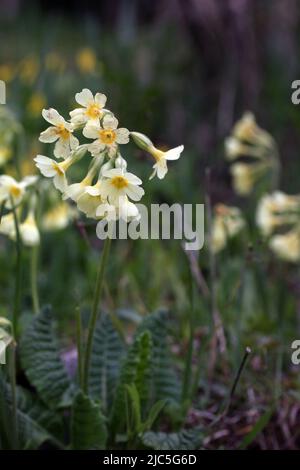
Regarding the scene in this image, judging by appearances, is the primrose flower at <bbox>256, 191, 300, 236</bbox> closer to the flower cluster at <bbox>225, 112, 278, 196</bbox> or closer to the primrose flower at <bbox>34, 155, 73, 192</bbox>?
the flower cluster at <bbox>225, 112, 278, 196</bbox>

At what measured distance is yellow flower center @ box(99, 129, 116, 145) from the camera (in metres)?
1.26

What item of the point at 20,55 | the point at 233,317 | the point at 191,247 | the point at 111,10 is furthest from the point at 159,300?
the point at 111,10

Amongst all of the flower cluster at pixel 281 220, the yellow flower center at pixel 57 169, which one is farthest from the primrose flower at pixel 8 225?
the flower cluster at pixel 281 220

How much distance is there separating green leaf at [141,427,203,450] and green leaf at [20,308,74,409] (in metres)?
0.21

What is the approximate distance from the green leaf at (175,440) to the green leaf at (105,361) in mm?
223

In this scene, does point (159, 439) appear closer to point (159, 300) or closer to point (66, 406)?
point (66, 406)

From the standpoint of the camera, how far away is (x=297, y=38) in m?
4.29

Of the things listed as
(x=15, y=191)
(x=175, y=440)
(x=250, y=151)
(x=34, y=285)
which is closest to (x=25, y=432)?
(x=175, y=440)

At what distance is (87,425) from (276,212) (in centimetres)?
143

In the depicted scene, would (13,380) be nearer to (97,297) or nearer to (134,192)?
(97,297)

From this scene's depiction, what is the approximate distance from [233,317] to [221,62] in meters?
2.33

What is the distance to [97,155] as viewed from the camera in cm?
133

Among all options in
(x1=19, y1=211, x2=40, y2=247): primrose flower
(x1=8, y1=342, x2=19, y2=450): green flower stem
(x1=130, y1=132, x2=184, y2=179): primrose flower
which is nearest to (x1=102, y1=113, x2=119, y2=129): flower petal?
(x1=130, y1=132, x2=184, y2=179): primrose flower
